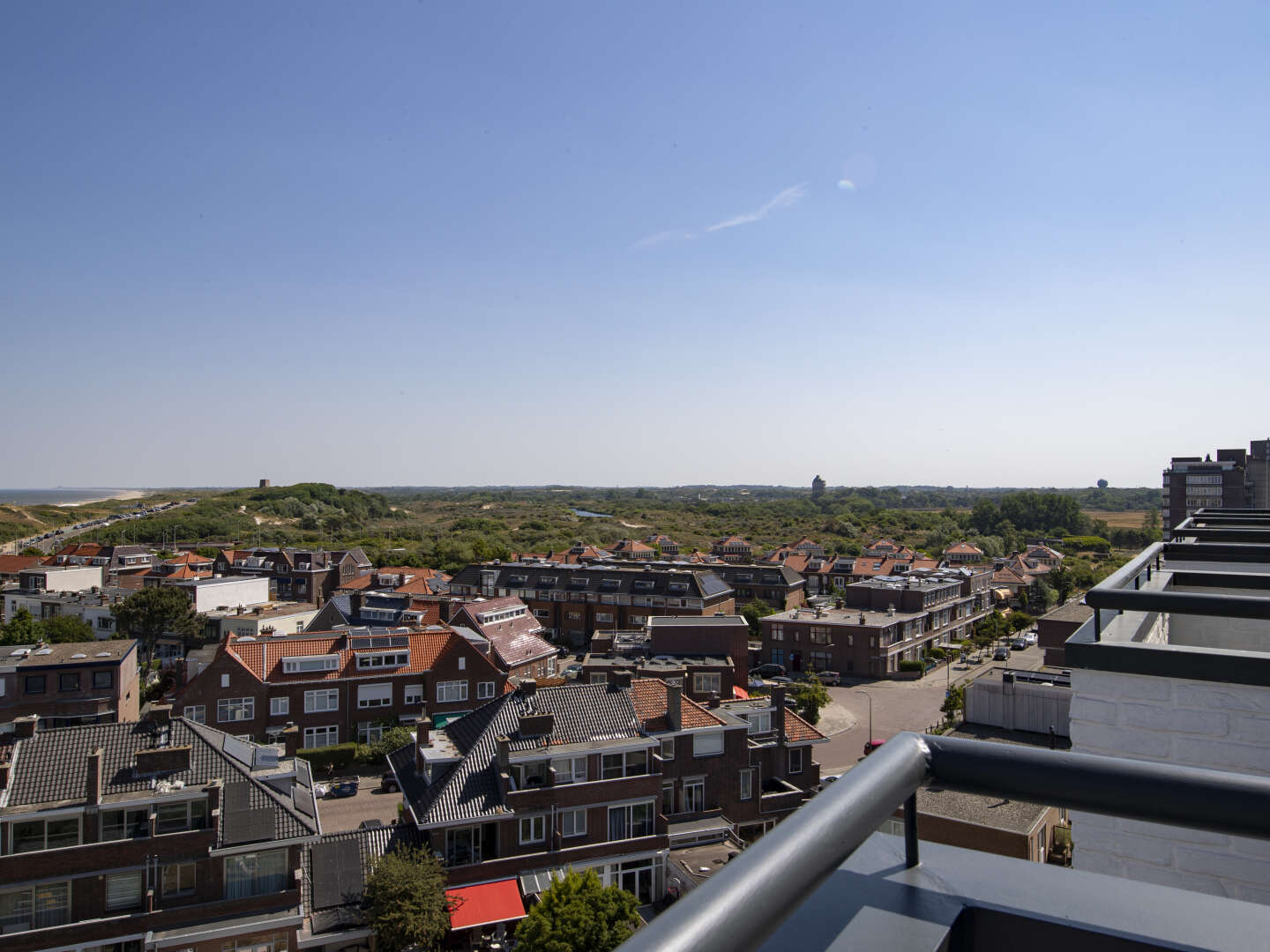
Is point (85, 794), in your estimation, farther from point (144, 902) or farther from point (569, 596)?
point (569, 596)

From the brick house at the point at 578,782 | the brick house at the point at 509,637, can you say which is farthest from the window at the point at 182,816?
the brick house at the point at 509,637

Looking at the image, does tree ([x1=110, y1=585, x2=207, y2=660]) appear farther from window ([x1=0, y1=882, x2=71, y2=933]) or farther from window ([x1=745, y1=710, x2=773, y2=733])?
window ([x1=745, y1=710, x2=773, y2=733])

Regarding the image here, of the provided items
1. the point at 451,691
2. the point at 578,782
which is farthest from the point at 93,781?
the point at 451,691

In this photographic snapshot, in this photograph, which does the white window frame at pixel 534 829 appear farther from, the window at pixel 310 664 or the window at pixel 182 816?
the window at pixel 310 664

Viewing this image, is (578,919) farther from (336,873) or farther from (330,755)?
(330,755)

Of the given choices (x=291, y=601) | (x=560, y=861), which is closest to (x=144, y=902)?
(x=560, y=861)

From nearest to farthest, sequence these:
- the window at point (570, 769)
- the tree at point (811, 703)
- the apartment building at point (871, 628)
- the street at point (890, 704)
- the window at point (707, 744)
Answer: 1. the window at point (570, 769)
2. the window at point (707, 744)
3. the street at point (890, 704)
4. the tree at point (811, 703)
5. the apartment building at point (871, 628)
